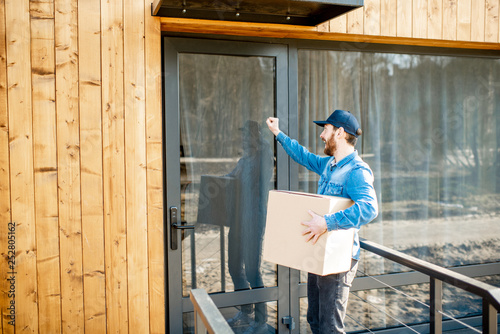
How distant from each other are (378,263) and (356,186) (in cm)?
127

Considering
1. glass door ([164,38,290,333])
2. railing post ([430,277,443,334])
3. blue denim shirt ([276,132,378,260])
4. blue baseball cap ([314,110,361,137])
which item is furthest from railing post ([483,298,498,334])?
glass door ([164,38,290,333])

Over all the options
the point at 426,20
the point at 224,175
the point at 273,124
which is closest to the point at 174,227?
the point at 224,175

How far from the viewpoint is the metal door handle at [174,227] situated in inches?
107

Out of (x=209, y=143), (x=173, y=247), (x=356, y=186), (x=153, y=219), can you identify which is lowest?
(x=173, y=247)

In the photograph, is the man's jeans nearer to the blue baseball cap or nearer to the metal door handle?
the blue baseball cap

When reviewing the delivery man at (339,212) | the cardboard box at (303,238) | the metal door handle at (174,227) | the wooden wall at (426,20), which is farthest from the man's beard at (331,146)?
the metal door handle at (174,227)

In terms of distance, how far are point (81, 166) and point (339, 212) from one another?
143cm

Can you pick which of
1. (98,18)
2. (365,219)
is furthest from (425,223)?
(98,18)

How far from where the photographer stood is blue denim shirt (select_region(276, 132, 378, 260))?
2.05 meters

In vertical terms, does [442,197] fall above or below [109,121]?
below

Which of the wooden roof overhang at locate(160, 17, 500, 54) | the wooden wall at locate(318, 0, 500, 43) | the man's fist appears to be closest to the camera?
the wooden roof overhang at locate(160, 17, 500, 54)

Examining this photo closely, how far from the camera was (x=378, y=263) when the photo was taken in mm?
3191

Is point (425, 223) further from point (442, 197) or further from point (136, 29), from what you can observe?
point (136, 29)

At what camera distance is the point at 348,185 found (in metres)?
2.19
